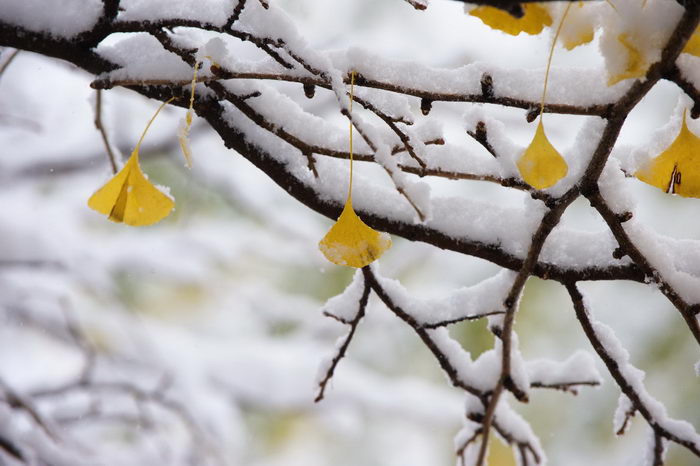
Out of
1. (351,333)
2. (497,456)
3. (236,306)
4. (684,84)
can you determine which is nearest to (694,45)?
(684,84)

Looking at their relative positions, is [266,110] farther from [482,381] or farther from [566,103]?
[482,381]

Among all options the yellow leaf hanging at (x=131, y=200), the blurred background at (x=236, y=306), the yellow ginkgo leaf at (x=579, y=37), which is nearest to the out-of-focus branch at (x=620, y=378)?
the blurred background at (x=236, y=306)

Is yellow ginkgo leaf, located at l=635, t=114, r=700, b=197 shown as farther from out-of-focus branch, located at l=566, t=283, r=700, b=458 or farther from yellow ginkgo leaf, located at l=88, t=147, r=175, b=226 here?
yellow ginkgo leaf, located at l=88, t=147, r=175, b=226

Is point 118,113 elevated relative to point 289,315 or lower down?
elevated

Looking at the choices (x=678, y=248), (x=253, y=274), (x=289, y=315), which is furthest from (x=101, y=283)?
(x=253, y=274)

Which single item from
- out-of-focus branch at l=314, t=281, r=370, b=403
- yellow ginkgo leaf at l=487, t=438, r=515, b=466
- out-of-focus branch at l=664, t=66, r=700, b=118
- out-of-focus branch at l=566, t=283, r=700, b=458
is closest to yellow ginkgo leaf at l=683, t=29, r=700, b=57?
out-of-focus branch at l=664, t=66, r=700, b=118

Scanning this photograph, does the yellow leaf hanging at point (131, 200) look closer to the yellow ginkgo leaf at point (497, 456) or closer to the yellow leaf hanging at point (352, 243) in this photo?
the yellow leaf hanging at point (352, 243)
